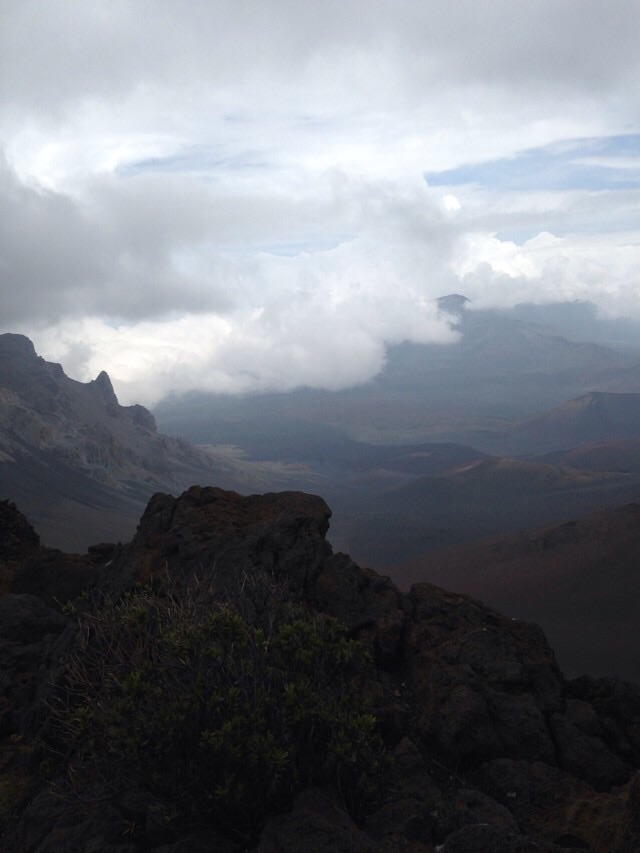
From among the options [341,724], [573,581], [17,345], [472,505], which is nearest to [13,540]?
[341,724]

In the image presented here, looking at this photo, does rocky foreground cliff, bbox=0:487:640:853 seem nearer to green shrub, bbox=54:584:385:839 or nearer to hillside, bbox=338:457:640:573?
green shrub, bbox=54:584:385:839

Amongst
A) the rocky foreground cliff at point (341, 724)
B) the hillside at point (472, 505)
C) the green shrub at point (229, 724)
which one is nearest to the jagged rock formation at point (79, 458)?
the hillside at point (472, 505)

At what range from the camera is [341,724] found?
5.98 meters

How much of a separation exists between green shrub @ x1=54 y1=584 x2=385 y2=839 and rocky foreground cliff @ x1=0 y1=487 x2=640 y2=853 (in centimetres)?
3

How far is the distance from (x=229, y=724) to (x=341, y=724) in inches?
34.2

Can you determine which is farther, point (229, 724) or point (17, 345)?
point (17, 345)

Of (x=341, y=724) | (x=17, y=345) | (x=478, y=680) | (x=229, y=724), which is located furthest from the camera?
(x=17, y=345)

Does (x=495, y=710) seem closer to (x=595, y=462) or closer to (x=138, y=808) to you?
(x=138, y=808)

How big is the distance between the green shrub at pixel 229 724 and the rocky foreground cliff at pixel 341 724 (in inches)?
1.0

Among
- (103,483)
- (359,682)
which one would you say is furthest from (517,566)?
(103,483)

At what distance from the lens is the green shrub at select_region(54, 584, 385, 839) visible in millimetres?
5730

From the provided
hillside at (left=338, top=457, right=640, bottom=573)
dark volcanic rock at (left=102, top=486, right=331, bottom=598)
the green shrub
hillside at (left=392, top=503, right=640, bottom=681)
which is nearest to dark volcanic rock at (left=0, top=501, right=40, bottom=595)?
dark volcanic rock at (left=102, top=486, right=331, bottom=598)

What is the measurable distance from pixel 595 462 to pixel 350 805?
12371 cm

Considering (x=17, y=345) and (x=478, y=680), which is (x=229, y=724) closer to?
(x=478, y=680)
